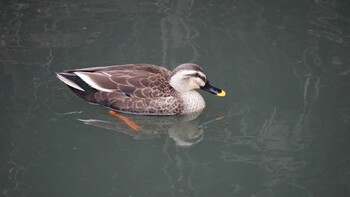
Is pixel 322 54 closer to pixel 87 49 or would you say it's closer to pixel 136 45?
pixel 136 45

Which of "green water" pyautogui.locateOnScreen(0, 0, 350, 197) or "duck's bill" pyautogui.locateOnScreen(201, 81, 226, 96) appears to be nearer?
"green water" pyautogui.locateOnScreen(0, 0, 350, 197)

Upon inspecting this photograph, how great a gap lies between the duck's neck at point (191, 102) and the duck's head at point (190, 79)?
10 centimetres

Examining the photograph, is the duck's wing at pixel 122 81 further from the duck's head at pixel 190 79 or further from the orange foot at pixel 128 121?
the orange foot at pixel 128 121

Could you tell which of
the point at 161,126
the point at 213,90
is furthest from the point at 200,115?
the point at 161,126

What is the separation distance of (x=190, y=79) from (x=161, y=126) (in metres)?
0.73

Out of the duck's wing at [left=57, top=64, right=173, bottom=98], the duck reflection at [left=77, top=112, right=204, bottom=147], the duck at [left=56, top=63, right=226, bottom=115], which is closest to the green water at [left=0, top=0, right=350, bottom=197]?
the duck reflection at [left=77, top=112, right=204, bottom=147]

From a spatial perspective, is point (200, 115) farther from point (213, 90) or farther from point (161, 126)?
point (161, 126)

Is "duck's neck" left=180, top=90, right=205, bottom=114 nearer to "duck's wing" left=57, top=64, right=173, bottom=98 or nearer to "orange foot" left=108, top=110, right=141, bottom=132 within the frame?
"duck's wing" left=57, top=64, right=173, bottom=98

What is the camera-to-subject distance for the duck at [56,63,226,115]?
6980mm

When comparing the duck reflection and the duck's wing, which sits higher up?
the duck's wing

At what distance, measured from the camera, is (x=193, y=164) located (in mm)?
6008

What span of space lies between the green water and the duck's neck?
0.39 feet

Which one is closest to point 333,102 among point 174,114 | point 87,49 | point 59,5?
point 174,114

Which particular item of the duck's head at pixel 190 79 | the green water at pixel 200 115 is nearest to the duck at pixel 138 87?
the duck's head at pixel 190 79
